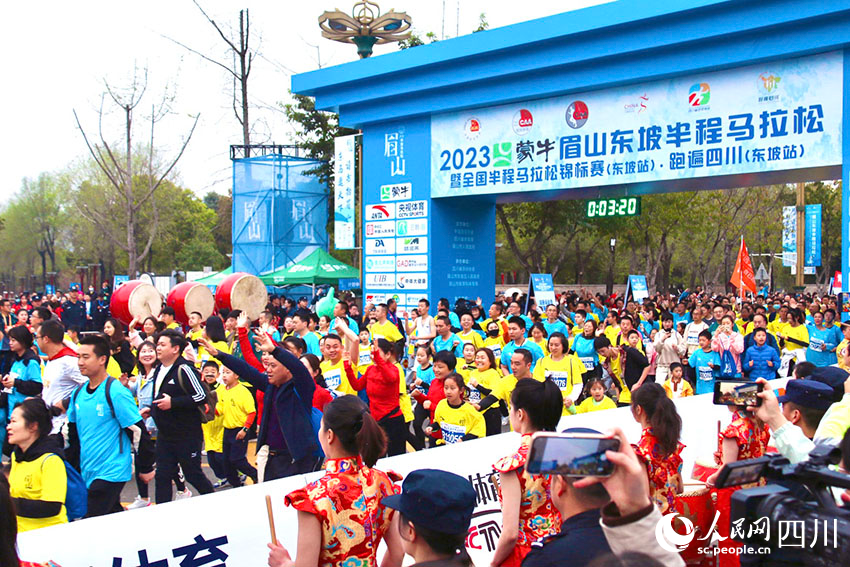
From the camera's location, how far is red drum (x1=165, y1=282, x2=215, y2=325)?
19094 millimetres

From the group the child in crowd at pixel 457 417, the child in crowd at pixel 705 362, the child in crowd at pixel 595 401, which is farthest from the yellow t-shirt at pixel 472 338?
the child in crowd at pixel 457 417

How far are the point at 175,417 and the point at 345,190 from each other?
15.8 meters

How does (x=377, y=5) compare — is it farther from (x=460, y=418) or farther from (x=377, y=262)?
Answer: (x=460, y=418)

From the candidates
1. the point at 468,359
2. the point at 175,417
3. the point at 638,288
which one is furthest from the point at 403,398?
the point at 638,288

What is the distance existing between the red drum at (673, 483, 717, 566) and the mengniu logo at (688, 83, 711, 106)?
12.4 m

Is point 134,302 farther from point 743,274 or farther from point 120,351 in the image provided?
point 743,274

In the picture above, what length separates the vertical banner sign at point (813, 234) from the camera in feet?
91.1

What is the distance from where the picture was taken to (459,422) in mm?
7312

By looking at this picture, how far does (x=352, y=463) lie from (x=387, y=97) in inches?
710

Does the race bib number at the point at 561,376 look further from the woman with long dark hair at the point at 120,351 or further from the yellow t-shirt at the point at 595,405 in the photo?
the woman with long dark hair at the point at 120,351

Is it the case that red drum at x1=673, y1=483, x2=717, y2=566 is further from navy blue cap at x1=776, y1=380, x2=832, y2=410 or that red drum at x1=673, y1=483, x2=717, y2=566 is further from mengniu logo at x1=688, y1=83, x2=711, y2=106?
mengniu logo at x1=688, y1=83, x2=711, y2=106

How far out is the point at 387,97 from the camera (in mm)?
20609

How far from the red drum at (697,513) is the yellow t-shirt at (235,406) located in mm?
4463

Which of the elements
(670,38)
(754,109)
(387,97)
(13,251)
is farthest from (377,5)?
(13,251)
